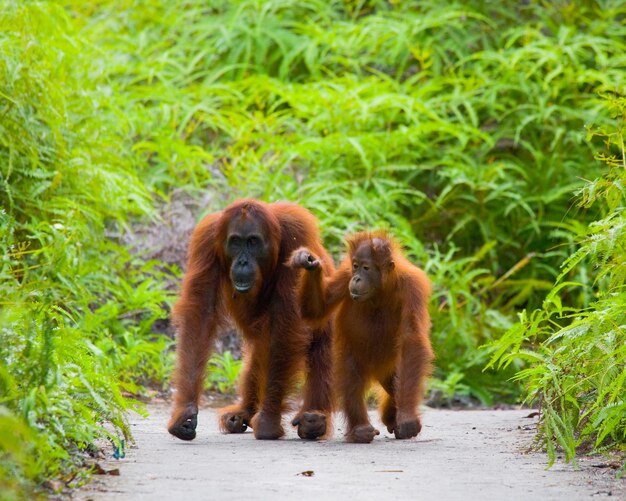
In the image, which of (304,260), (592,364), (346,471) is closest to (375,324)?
(304,260)

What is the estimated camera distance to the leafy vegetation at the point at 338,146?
276 inches

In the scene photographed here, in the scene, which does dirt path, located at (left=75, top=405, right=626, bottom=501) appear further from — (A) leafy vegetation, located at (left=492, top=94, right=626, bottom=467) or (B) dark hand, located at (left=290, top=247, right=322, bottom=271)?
(B) dark hand, located at (left=290, top=247, right=322, bottom=271)

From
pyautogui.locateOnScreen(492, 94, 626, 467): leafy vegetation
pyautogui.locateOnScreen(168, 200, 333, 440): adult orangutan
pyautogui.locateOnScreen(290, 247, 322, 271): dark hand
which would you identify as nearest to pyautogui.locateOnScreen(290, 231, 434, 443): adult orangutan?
pyautogui.locateOnScreen(290, 247, 322, 271): dark hand

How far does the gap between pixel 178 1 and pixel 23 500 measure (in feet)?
32.6

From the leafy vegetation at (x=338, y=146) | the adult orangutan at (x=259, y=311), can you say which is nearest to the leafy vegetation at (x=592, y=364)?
the leafy vegetation at (x=338, y=146)

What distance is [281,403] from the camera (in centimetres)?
535

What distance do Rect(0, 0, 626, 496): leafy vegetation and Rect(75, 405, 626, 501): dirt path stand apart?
1.73 ft

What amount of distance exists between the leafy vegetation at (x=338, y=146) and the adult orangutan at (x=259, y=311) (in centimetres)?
77

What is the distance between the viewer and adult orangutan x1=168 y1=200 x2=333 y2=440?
208 inches

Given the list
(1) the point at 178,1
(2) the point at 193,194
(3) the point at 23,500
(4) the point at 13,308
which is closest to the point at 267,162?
(2) the point at 193,194

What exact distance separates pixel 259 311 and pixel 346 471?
1.68 metres

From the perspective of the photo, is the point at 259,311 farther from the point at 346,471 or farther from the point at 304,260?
the point at 346,471

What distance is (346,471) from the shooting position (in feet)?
13.2

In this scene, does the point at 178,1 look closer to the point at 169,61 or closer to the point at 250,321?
the point at 169,61
